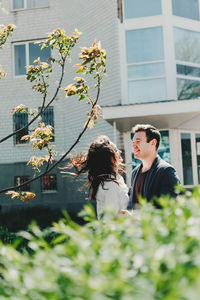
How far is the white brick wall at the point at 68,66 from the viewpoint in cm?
1467

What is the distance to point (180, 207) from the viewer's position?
1474 mm

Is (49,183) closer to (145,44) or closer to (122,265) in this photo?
(145,44)

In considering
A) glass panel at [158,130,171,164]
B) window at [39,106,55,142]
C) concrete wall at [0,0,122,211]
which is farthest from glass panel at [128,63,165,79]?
window at [39,106,55,142]

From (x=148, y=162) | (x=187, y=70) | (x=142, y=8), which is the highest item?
(x=142, y=8)

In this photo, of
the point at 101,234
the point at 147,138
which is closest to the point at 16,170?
the point at 147,138

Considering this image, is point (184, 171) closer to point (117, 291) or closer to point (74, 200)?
point (74, 200)

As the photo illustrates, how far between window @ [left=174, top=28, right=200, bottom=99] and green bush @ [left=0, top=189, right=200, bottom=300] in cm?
1241

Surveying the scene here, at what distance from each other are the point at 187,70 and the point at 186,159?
3.17 meters

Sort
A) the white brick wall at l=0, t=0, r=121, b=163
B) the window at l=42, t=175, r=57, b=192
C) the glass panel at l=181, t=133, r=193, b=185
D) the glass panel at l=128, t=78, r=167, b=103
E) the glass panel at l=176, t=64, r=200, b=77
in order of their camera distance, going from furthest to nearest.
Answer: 1. the window at l=42, t=175, r=57, b=192
2. the white brick wall at l=0, t=0, r=121, b=163
3. the glass panel at l=181, t=133, r=193, b=185
4. the glass panel at l=176, t=64, r=200, b=77
5. the glass panel at l=128, t=78, r=167, b=103

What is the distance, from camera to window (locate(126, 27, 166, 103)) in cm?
1331

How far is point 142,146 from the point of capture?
384 cm

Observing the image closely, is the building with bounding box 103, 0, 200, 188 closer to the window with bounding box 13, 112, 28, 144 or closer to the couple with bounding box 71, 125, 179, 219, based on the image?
the window with bounding box 13, 112, 28, 144

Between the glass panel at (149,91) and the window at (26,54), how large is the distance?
18.5 feet

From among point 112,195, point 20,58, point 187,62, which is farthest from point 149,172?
point 20,58
